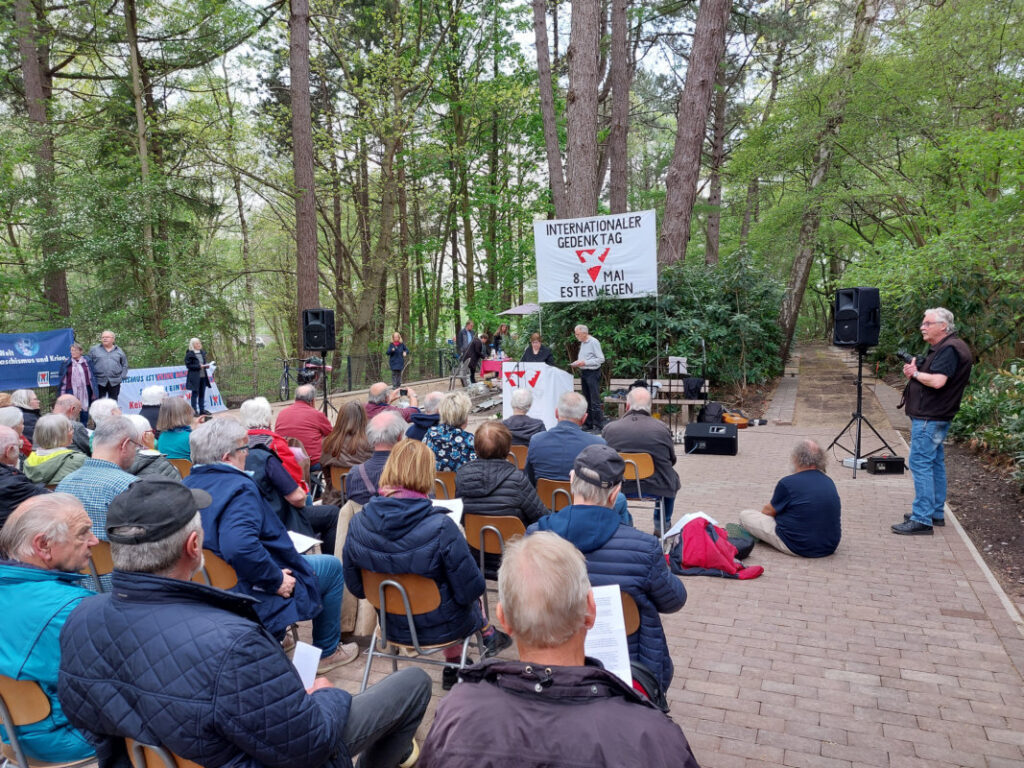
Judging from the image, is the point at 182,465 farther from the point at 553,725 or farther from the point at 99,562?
the point at 553,725

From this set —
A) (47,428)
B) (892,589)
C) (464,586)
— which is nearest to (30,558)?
(464,586)

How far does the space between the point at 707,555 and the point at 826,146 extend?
14925mm

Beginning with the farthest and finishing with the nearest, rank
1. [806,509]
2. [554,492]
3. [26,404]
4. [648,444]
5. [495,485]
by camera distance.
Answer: [26,404] → [648,444] → [806,509] → [554,492] → [495,485]

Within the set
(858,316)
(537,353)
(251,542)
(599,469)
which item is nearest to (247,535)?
(251,542)

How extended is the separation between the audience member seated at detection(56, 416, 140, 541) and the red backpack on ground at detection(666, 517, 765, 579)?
12.3 feet

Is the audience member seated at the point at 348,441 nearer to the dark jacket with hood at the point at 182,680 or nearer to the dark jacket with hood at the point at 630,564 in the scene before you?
the dark jacket with hood at the point at 630,564

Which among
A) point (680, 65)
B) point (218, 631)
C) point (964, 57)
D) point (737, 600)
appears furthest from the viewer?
point (680, 65)

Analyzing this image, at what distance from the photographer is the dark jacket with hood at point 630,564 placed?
2.49 m

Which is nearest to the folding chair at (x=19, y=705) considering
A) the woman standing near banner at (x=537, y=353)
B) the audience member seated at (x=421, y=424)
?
the audience member seated at (x=421, y=424)

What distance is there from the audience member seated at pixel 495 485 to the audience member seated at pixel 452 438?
2.98 ft

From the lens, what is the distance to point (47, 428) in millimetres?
4176

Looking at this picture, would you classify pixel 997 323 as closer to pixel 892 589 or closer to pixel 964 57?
pixel 964 57

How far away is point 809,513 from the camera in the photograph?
498cm

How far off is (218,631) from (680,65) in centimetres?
2202
